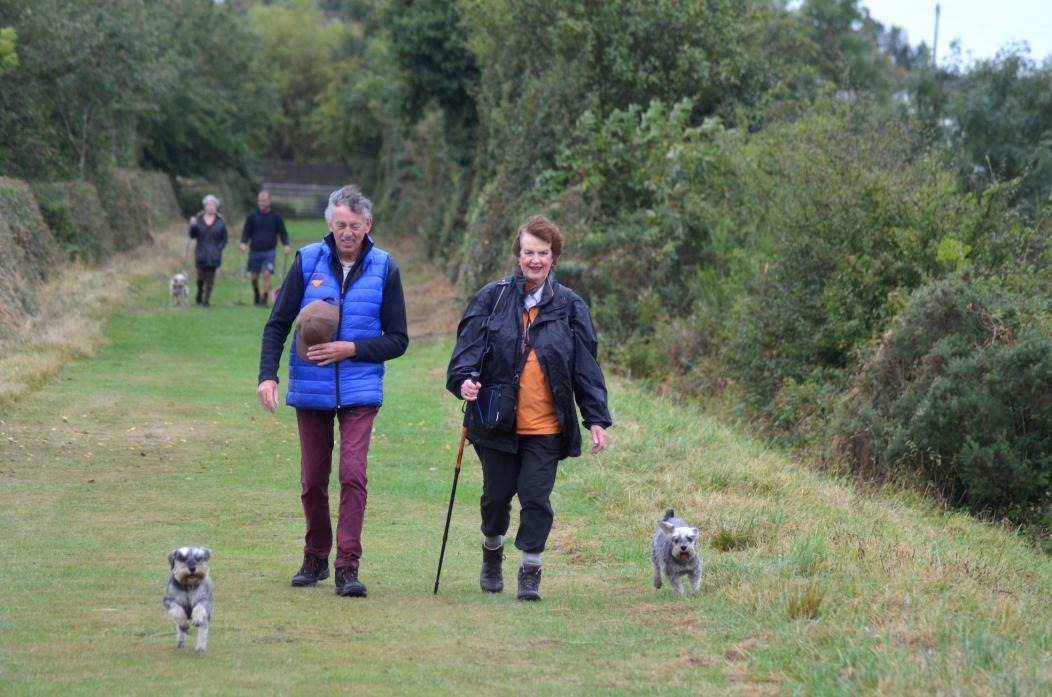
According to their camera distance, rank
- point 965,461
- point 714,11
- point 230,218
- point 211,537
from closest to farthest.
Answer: point 211,537, point 965,461, point 714,11, point 230,218

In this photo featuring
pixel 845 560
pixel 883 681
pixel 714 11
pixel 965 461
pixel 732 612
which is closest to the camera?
pixel 883 681

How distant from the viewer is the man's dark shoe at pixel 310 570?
8.31 metres

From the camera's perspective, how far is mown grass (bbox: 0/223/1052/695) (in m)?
6.28

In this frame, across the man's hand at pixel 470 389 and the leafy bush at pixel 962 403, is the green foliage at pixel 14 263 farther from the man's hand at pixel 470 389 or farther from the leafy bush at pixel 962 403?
the man's hand at pixel 470 389

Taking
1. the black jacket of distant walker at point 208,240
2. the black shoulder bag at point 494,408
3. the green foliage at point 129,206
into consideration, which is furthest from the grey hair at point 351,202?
the green foliage at point 129,206

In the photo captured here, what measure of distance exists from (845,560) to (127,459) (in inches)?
288

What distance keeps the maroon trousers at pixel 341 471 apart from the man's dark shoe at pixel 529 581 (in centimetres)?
98

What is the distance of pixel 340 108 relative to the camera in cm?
7812

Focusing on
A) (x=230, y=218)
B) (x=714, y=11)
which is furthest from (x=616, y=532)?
(x=230, y=218)

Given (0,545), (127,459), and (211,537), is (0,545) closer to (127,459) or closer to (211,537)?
(211,537)

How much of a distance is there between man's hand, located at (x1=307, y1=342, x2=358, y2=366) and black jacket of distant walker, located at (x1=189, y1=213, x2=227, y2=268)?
64.3ft

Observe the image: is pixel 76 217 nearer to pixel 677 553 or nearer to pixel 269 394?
pixel 269 394

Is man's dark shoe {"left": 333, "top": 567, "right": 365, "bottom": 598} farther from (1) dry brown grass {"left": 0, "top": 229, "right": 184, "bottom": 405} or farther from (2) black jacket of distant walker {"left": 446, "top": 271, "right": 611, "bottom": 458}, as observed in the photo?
(1) dry brown grass {"left": 0, "top": 229, "right": 184, "bottom": 405}

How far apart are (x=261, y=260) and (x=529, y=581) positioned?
20.5m
